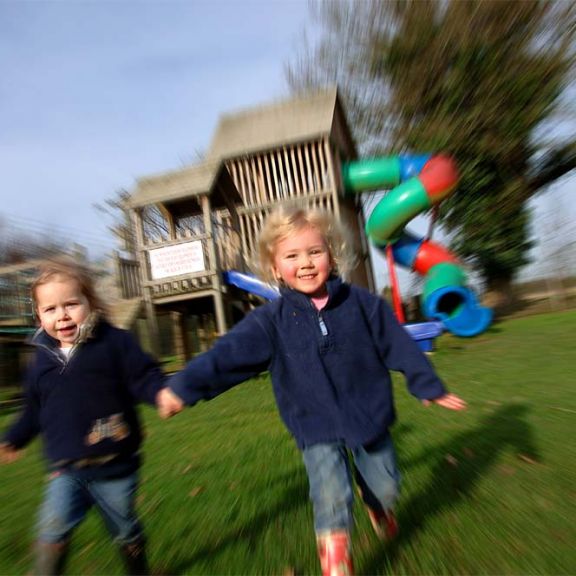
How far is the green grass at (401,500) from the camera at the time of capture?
7.11ft

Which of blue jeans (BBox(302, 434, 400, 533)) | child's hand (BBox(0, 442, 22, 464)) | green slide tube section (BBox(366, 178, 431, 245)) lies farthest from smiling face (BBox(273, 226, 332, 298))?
green slide tube section (BBox(366, 178, 431, 245))

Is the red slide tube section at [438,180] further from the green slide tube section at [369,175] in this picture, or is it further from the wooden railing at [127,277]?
the wooden railing at [127,277]

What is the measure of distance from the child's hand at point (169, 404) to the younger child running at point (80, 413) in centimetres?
8

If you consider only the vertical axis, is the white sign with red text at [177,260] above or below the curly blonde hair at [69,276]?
above

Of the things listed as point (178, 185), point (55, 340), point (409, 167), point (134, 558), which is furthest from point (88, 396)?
point (409, 167)

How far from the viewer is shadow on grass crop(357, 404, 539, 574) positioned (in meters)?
2.30

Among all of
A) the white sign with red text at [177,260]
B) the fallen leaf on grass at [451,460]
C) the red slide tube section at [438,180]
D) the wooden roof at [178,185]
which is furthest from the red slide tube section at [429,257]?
the fallen leaf on grass at [451,460]

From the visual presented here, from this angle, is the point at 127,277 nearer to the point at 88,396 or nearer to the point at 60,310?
the point at 60,310

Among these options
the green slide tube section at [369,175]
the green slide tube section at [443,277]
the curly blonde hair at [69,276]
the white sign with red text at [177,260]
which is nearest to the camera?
the curly blonde hair at [69,276]

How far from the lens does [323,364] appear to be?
198cm

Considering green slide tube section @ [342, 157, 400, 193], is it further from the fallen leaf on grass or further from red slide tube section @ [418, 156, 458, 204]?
the fallen leaf on grass

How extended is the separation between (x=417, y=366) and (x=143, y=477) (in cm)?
267

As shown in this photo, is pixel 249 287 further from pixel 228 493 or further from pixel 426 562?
pixel 426 562

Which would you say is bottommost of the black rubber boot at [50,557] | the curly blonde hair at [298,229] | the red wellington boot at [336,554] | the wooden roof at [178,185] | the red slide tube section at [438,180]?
the red wellington boot at [336,554]
